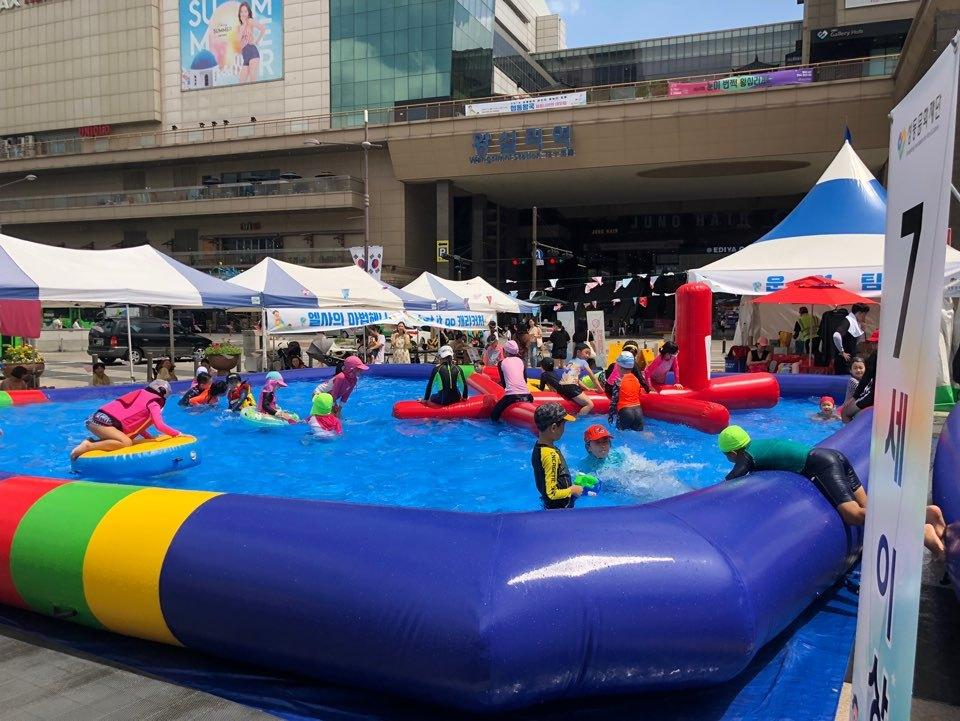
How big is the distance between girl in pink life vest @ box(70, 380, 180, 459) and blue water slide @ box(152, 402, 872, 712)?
4.77 metres

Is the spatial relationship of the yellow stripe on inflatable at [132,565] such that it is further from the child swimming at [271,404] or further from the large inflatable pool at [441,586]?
the child swimming at [271,404]

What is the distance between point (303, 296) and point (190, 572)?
494 inches

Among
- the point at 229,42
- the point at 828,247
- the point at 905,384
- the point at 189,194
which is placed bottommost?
the point at 905,384

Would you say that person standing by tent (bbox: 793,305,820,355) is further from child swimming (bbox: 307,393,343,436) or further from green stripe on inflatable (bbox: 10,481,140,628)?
green stripe on inflatable (bbox: 10,481,140,628)

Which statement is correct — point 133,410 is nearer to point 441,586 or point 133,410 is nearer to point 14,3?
point 441,586

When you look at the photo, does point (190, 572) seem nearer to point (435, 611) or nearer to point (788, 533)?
point (435, 611)

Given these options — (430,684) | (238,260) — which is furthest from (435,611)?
(238,260)

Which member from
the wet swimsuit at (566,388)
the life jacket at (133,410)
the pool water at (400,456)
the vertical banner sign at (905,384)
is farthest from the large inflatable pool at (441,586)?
the wet swimsuit at (566,388)

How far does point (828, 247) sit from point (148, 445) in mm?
12426

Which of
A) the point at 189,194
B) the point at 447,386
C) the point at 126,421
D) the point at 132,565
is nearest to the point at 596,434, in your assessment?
the point at 132,565

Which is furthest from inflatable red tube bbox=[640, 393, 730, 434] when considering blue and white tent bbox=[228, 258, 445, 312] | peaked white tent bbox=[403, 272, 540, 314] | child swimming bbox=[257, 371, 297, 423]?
peaked white tent bbox=[403, 272, 540, 314]

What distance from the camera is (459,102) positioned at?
3919 centimetres

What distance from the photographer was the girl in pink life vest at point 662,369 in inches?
479

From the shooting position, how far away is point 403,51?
43031mm
